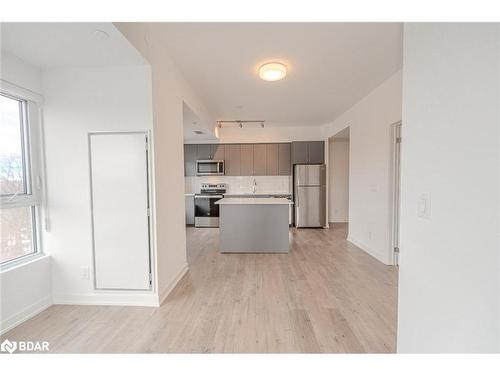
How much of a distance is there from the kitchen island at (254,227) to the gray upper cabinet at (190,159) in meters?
2.73

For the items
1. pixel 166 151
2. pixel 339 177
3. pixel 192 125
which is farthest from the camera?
pixel 339 177

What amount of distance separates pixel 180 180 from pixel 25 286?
177 cm

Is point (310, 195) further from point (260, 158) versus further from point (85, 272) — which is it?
point (85, 272)

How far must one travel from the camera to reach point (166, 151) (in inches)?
99.5

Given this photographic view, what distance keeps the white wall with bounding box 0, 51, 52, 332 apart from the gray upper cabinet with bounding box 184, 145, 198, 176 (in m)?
4.05

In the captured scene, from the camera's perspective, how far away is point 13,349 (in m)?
1.73

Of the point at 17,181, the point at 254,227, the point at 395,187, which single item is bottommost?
the point at 254,227

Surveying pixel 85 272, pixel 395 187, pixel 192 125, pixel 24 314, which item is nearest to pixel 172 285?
pixel 85 272

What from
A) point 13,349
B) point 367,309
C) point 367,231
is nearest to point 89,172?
point 13,349

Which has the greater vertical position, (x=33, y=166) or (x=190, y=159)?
(x=190, y=159)

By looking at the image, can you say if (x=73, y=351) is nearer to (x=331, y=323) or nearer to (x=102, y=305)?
(x=102, y=305)

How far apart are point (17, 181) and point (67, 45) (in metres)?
1.31

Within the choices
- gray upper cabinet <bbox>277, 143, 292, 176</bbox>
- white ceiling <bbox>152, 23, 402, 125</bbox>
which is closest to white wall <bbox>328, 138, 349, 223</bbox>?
gray upper cabinet <bbox>277, 143, 292, 176</bbox>

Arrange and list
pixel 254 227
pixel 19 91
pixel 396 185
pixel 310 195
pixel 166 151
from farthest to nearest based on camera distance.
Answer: pixel 310 195 < pixel 254 227 < pixel 396 185 < pixel 166 151 < pixel 19 91
